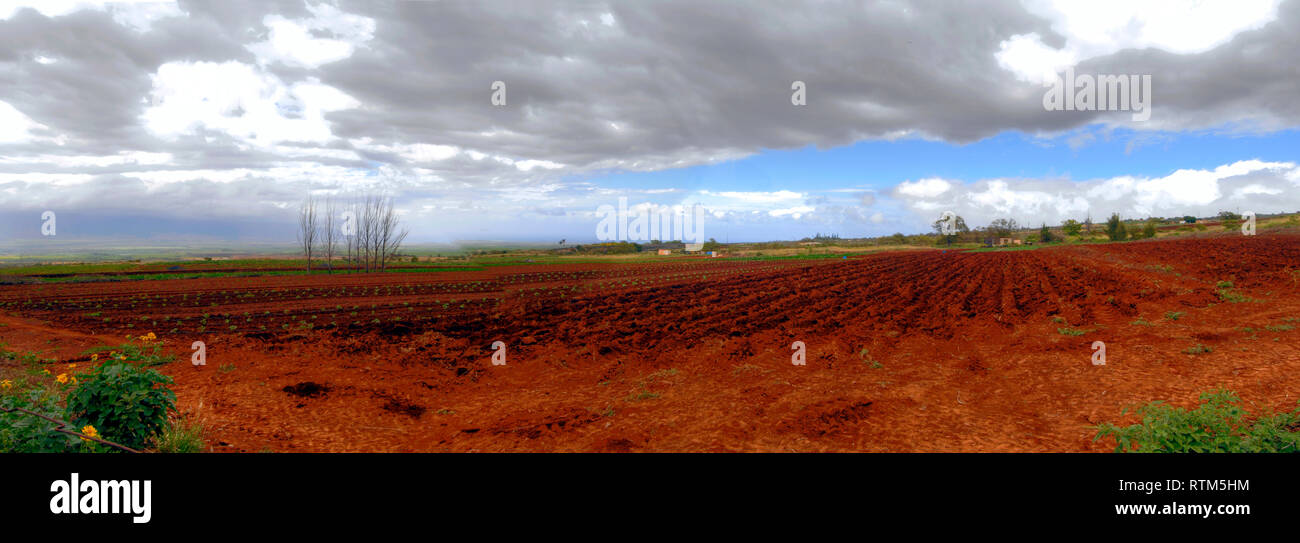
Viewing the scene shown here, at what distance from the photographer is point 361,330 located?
16047 mm

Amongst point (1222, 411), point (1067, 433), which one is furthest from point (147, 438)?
point (1222, 411)

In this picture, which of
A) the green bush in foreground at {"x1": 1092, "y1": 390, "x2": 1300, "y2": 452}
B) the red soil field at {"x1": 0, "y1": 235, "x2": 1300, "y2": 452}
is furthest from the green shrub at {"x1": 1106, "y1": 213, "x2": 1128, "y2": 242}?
the green bush in foreground at {"x1": 1092, "y1": 390, "x2": 1300, "y2": 452}

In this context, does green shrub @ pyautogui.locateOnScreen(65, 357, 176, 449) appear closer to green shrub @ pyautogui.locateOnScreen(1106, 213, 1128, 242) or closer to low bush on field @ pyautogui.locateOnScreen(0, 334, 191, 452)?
low bush on field @ pyautogui.locateOnScreen(0, 334, 191, 452)

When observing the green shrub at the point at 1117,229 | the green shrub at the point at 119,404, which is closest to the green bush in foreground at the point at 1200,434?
the green shrub at the point at 119,404

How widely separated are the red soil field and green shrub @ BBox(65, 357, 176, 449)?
1118 millimetres

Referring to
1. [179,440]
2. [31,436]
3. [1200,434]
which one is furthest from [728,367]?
[31,436]

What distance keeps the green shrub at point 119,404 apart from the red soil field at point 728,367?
112cm

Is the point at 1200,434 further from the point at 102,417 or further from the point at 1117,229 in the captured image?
the point at 1117,229

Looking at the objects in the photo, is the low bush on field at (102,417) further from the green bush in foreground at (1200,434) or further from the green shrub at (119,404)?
the green bush in foreground at (1200,434)

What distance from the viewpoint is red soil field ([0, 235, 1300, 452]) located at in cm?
645

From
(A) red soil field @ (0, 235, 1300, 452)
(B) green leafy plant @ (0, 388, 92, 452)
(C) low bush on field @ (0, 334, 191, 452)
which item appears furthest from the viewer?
(A) red soil field @ (0, 235, 1300, 452)

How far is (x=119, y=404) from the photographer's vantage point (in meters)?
4.74
